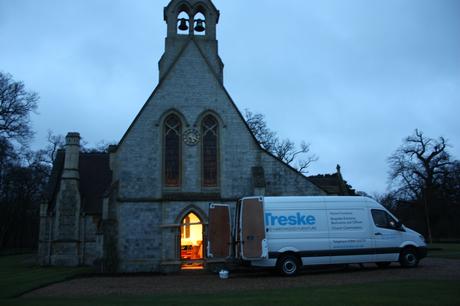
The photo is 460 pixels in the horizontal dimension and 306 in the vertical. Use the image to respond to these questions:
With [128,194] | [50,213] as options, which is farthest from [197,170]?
[50,213]

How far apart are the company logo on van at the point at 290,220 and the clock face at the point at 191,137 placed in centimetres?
756

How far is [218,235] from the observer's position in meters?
16.8

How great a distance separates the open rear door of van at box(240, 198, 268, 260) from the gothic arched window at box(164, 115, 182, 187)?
652 cm

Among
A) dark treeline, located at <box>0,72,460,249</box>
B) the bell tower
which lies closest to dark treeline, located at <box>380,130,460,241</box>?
dark treeline, located at <box>0,72,460,249</box>

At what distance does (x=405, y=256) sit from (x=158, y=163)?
11873 mm

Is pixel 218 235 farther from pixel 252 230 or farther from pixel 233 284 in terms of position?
pixel 233 284

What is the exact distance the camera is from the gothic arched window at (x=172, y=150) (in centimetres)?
2112

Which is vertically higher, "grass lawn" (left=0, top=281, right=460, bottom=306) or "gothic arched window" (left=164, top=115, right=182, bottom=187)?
"gothic arched window" (left=164, top=115, right=182, bottom=187)

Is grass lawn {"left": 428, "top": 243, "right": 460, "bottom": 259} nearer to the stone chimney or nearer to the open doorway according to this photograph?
the open doorway

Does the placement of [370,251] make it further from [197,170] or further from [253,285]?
[197,170]

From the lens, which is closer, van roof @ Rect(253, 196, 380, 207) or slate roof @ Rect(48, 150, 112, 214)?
van roof @ Rect(253, 196, 380, 207)

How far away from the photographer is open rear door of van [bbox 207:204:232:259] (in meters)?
16.7

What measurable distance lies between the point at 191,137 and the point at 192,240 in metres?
5.17

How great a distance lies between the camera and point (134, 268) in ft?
64.9
